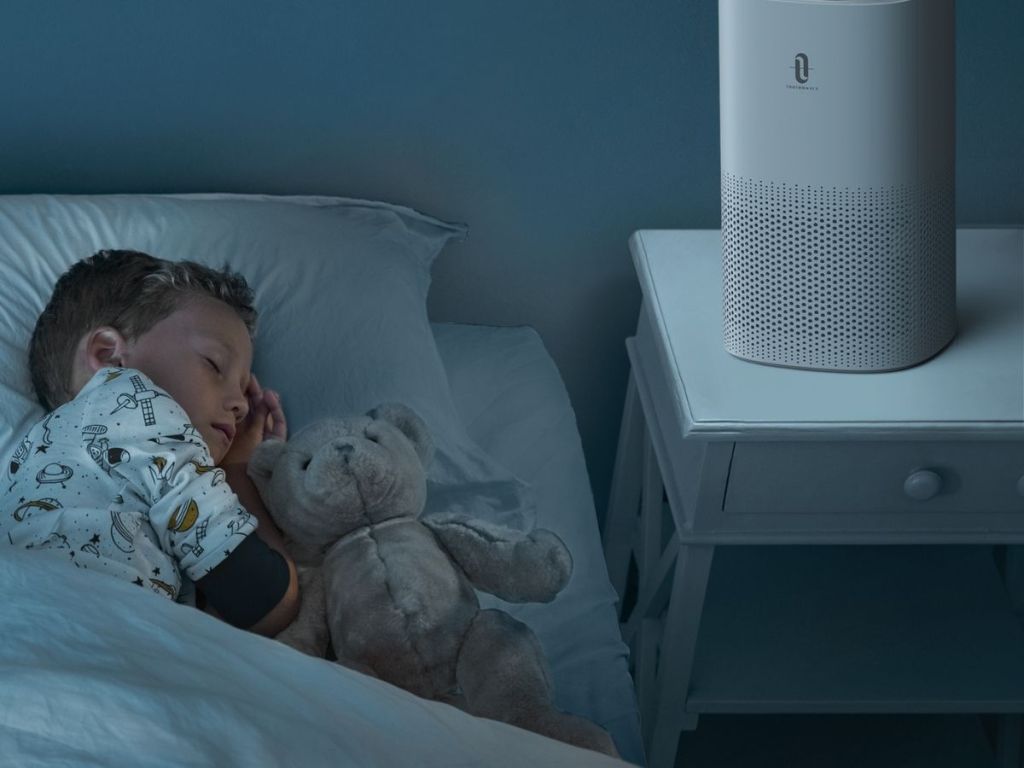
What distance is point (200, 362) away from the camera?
1301 mm

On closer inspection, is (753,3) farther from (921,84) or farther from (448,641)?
(448,641)

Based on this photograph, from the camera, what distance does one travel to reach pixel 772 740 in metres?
1.83

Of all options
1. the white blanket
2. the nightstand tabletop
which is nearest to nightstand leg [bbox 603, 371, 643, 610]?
the nightstand tabletop

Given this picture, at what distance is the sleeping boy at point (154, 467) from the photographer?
1138 mm

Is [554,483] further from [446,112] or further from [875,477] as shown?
[446,112]

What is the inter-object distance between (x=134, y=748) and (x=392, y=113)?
40.3 inches

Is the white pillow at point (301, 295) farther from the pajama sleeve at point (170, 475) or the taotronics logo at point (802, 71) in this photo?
the taotronics logo at point (802, 71)

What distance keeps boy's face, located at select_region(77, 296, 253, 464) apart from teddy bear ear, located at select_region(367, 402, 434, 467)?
0.47ft

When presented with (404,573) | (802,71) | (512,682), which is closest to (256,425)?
(404,573)

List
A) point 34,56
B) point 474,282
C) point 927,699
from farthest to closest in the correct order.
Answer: point 474,282
point 34,56
point 927,699

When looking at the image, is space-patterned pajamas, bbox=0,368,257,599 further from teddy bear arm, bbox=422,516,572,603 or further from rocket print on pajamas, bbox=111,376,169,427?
teddy bear arm, bbox=422,516,572,603

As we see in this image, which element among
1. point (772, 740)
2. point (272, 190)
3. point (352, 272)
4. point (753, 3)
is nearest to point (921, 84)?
point (753, 3)

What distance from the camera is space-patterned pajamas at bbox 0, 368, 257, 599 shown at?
3.70 feet

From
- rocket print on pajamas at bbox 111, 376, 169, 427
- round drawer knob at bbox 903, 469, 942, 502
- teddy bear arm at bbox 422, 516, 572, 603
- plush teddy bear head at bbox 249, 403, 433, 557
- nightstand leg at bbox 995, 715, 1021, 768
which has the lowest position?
nightstand leg at bbox 995, 715, 1021, 768
